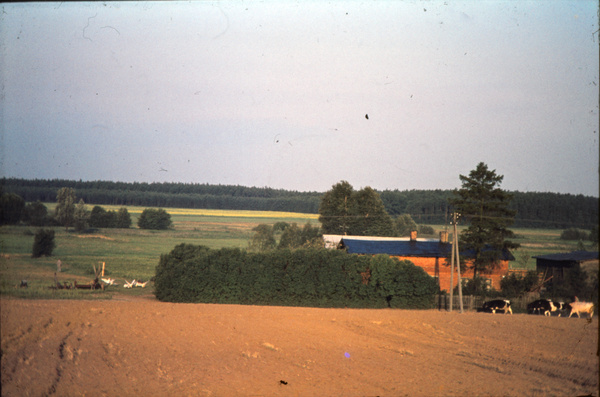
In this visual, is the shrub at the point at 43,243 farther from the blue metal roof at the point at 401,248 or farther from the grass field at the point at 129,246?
the blue metal roof at the point at 401,248

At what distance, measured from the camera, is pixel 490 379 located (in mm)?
12086

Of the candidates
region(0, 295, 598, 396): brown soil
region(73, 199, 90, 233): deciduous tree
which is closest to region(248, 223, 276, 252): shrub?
region(73, 199, 90, 233): deciduous tree

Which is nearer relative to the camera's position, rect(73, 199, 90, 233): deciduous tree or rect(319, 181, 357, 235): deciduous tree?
rect(73, 199, 90, 233): deciduous tree

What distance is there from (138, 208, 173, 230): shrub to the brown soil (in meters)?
50.5

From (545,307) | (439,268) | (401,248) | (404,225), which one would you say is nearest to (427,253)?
(439,268)

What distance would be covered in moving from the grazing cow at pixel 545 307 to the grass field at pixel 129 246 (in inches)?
132

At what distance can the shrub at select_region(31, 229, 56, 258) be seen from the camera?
37.3 m

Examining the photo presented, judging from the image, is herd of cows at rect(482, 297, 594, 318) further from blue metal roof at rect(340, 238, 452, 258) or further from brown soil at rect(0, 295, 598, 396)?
blue metal roof at rect(340, 238, 452, 258)

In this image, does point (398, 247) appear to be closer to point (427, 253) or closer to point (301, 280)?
point (427, 253)

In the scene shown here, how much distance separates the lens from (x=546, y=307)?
2581cm

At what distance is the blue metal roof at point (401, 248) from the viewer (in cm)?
3666

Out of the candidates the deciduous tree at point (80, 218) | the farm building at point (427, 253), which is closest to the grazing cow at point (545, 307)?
the farm building at point (427, 253)

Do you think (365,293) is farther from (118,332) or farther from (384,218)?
(384,218)

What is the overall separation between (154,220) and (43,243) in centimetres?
3422
